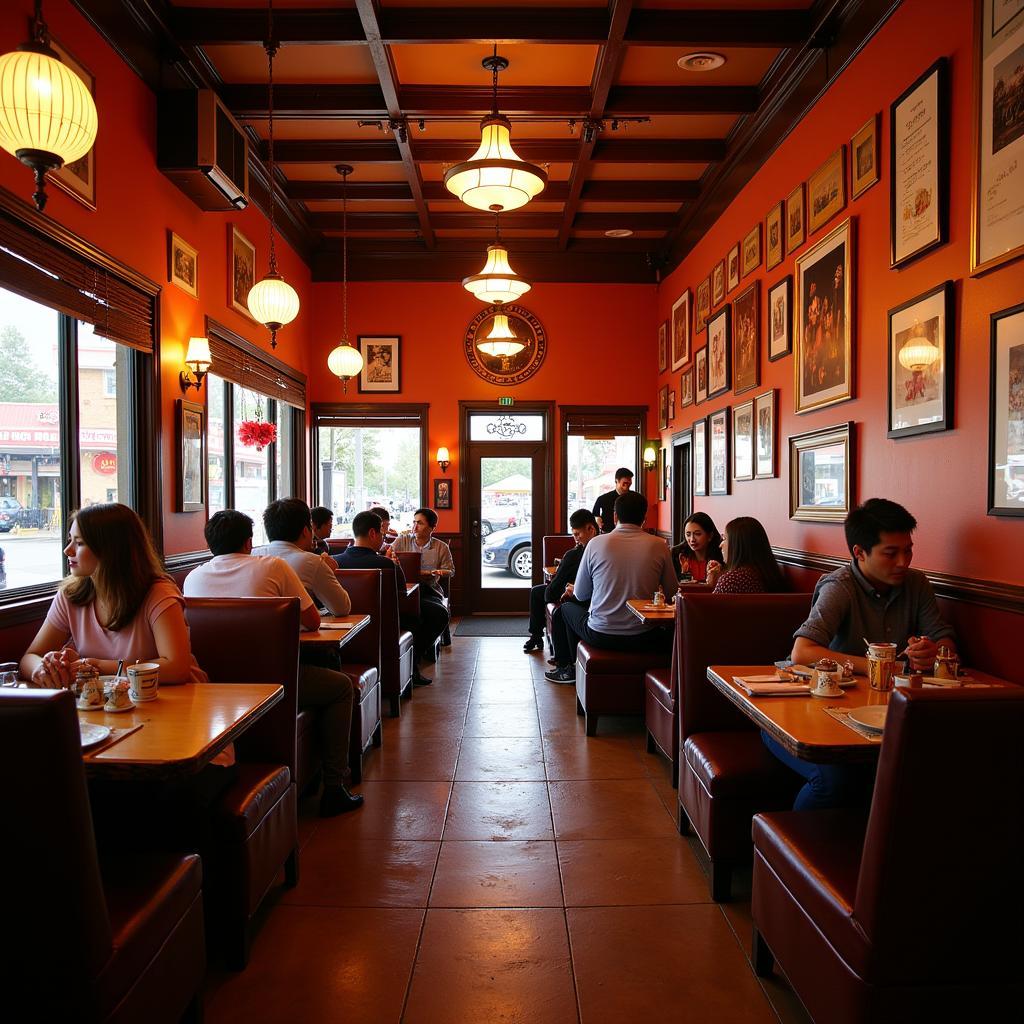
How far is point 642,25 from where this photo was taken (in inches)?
192

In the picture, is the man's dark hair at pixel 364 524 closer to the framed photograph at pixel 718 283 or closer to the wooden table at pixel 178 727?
the wooden table at pixel 178 727

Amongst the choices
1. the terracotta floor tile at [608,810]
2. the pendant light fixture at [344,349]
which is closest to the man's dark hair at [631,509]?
the terracotta floor tile at [608,810]

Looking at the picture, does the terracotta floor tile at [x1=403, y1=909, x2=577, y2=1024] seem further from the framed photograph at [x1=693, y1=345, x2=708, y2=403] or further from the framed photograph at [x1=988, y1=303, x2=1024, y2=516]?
the framed photograph at [x1=693, y1=345, x2=708, y2=403]

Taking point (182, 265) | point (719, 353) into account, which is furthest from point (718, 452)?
point (182, 265)

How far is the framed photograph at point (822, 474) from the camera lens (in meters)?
4.35

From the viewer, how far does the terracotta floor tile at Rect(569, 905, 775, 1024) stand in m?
2.24

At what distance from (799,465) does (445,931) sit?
3.63 m

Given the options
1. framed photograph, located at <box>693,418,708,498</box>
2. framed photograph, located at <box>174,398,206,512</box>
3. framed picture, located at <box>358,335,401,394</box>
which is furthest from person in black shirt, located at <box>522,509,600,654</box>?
framed picture, located at <box>358,335,401,394</box>

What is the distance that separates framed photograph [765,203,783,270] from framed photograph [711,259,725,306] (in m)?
1.13

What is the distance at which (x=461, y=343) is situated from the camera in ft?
32.1

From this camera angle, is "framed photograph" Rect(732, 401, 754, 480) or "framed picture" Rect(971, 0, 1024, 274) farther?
"framed photograph" Rect(732, 401, 754, 480)

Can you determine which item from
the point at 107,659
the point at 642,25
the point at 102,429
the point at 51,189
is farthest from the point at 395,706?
the point at 642,25

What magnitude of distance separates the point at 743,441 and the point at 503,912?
4.42 meters

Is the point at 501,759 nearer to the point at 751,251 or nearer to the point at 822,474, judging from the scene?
the point at 822,474
